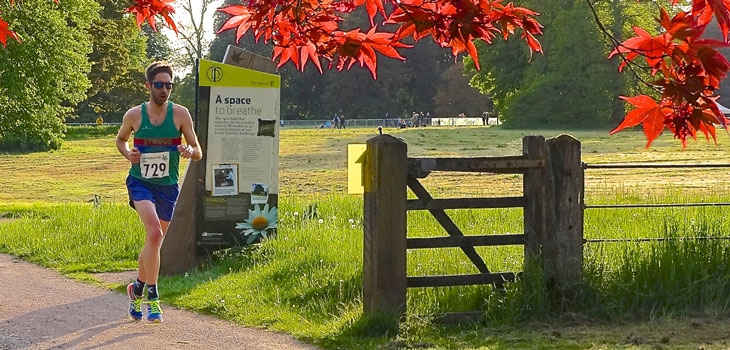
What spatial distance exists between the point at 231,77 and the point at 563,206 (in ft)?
14.4

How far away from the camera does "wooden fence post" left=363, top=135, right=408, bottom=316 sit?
778cm

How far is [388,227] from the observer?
7.79m

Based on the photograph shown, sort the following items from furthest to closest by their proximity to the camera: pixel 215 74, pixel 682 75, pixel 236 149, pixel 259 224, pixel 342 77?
pixel 342 77 → pixel 259 224 → pixel 236 149 → pixel 215 74 → pixel 682 75

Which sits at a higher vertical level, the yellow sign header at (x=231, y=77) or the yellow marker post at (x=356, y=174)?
the yellow sign header at (x=231, y=77)

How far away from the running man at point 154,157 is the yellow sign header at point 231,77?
290 cm

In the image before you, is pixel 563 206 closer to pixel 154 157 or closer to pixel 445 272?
pixel 445 272

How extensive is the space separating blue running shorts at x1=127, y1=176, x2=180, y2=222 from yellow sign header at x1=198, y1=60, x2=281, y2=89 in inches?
127

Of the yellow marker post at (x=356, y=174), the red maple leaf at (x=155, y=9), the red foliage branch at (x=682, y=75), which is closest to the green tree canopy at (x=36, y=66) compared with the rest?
the yellow marker post at (x=356, y=174)

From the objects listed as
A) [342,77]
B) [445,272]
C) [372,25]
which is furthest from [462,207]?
[342,77]

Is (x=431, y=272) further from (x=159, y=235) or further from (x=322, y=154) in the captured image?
(x=322, y=154)

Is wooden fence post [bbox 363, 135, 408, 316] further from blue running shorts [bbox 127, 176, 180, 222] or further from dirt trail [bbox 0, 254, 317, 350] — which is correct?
blue running shorts [bbox 127, 176, 180, 222]

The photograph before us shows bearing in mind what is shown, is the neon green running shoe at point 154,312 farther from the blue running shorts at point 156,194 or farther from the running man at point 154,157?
the blue running shorts at point 156,194

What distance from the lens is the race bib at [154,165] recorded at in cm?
789

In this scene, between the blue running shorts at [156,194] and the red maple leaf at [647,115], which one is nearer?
the red maple leaf at [647,115]
